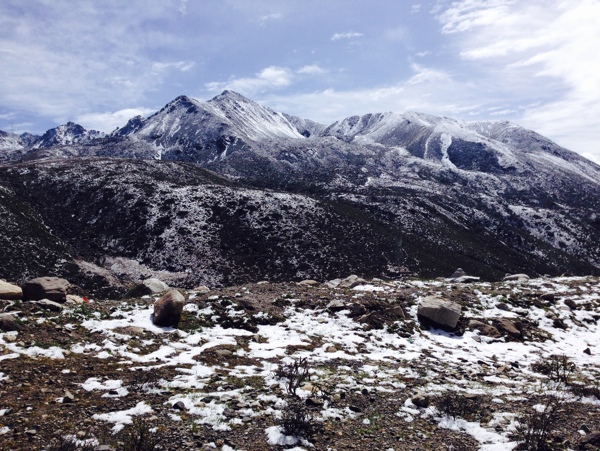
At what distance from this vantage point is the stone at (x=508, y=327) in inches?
640

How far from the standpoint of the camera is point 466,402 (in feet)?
30.1

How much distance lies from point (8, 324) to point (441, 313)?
17717 millimetres

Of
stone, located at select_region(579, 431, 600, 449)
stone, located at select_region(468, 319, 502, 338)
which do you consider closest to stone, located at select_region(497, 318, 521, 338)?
stone, located at select_region(468, 319, 502, 338)

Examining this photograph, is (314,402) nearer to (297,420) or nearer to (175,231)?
(297,420)

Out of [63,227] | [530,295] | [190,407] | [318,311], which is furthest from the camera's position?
[63,227]

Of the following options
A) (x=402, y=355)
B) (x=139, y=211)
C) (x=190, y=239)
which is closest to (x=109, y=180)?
(x=139, y=211)

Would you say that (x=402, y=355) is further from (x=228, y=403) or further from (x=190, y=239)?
(x=190, y=239)

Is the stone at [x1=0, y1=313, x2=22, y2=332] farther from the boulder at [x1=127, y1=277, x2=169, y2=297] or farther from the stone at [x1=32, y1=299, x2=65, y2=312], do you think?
the boulder at [x1=127, y1=277, x2=169, y2=297]

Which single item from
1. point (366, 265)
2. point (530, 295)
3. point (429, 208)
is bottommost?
point (366, 265)

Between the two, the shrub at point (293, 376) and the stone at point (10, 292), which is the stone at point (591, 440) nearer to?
the shrub at point (293, 376)

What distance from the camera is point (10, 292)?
14.6 meters

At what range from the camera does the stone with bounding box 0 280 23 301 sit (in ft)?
47.5

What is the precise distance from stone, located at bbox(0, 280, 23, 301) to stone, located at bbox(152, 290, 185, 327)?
242 inches

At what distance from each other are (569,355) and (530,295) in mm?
7356
